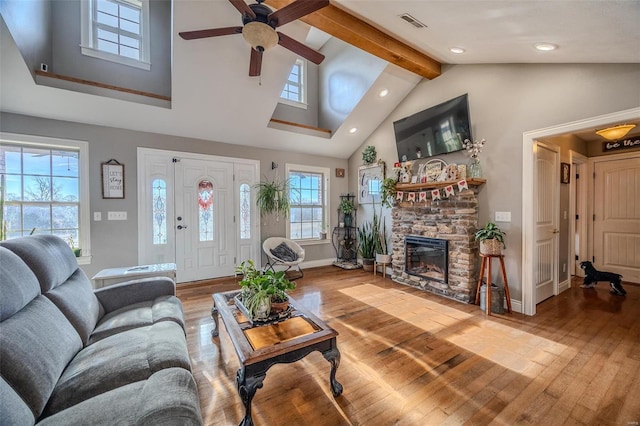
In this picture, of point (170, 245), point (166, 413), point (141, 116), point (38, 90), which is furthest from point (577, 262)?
point (38, 90)

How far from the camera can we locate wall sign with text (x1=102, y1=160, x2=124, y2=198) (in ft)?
12.6

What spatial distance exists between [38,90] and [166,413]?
4.10m

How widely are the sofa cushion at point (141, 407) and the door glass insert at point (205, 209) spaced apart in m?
3.66

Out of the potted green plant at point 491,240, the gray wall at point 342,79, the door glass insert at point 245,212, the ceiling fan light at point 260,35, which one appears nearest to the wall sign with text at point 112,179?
the door glass insert at point 245,212

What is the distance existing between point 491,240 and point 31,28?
5856mm

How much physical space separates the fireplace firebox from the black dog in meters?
2.24

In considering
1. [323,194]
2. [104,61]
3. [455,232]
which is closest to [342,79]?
[323,194]

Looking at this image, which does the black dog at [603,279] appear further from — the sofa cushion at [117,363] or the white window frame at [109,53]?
the white window frame at [109,53]

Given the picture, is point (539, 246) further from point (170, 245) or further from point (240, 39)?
point (170, 245)

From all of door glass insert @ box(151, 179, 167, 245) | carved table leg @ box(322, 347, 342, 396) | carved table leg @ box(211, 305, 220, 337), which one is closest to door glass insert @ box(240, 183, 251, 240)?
door glass insert @ box(151, 179, 167, 245)

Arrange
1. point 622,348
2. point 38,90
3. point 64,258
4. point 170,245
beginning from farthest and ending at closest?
point 170,245, point 38,90, point 622,348, point 64,258

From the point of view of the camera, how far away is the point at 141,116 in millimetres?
3857

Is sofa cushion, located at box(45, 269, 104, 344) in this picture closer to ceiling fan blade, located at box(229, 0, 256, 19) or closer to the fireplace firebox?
ceiling fan blade, located at box(229, 0, 256, 19)

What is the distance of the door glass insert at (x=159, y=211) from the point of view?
422cm
